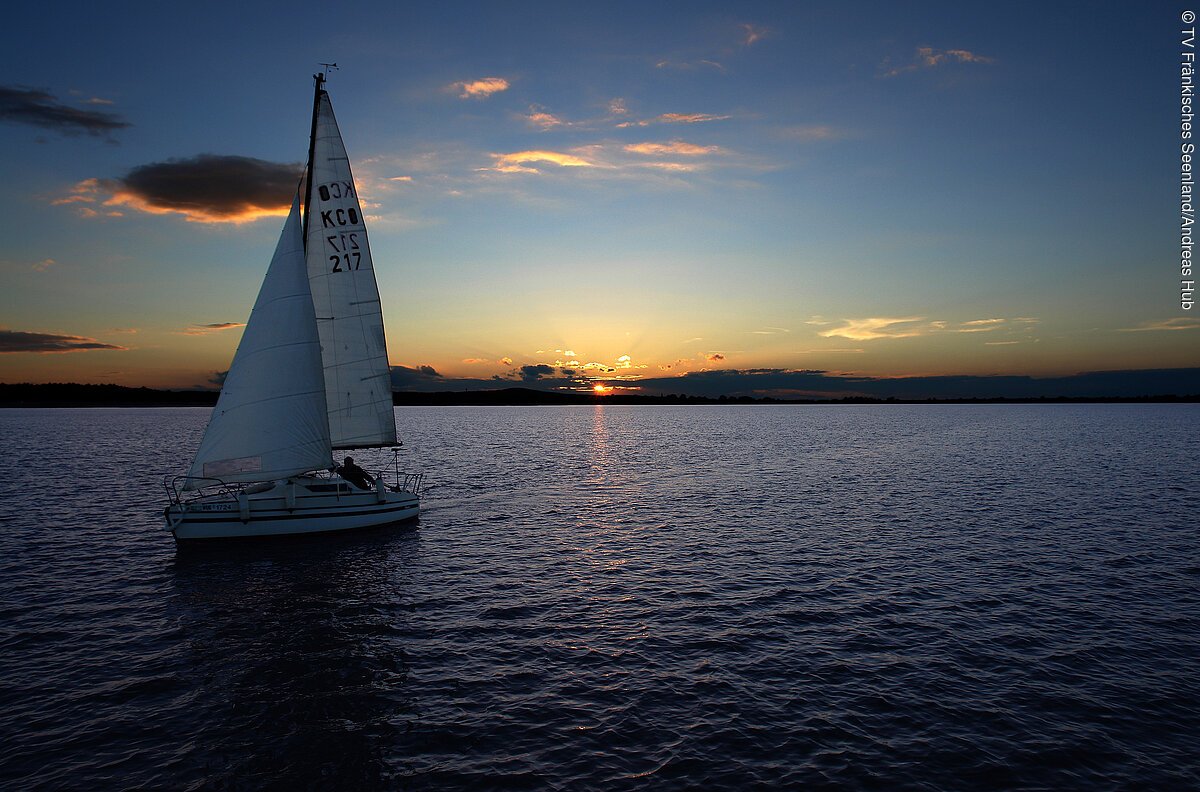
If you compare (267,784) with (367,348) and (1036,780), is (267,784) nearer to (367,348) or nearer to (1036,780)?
(1036,780)

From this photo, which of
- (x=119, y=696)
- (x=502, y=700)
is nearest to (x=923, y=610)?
(x=502, y=700)

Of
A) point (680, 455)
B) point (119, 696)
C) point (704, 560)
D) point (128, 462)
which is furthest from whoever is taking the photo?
point (680, 455)

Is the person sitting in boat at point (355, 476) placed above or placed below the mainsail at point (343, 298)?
below

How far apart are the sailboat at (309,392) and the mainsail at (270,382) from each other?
0.05 meters

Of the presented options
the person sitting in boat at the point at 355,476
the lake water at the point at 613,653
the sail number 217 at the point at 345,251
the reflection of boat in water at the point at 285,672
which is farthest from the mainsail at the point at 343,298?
the reflection of boat in water at the point at 285,672

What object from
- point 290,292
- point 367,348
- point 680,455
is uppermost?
point 290,292

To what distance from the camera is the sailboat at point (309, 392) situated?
30.8 m

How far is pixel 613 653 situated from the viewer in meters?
18.9

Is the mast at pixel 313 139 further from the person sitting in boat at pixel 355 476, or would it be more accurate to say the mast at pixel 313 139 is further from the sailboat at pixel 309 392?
the person sitting in boat at pixel 355 476

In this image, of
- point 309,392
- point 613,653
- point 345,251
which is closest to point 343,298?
point 345,251

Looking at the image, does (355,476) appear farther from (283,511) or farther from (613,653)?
(613,653)

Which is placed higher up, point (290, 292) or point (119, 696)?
point (290, 292)

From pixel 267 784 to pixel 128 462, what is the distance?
79807mm

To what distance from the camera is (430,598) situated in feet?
80.3
